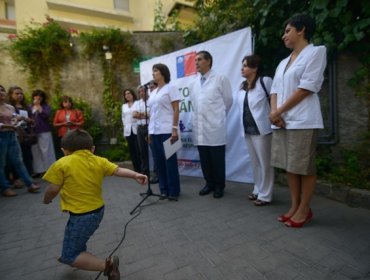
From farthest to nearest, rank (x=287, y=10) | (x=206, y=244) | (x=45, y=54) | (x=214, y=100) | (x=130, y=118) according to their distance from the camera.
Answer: (x=45, y=54)
(x=130, y=118)
(x=287, y=10)
(x=214, y=100)
(x=206, y=244)

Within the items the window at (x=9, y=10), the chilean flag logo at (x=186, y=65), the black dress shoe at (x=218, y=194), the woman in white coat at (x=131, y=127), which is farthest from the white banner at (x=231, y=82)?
the window at (x=9, y=10)

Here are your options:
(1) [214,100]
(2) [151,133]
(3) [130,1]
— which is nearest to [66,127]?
(2) [151,133]

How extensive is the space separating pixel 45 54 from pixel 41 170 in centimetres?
269

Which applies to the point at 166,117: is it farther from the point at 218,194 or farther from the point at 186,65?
the point at 186,65

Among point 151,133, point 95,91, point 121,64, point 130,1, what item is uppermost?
point 130,1

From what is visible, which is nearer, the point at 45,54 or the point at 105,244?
the point at 105,244

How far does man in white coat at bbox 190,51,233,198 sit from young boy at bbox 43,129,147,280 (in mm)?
1947

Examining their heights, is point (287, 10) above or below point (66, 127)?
above

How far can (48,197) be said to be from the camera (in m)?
2.02

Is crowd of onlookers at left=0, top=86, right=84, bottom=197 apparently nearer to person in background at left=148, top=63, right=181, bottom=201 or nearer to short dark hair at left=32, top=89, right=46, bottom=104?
short dark hair at left=32, top=89, right=46, bottom=104

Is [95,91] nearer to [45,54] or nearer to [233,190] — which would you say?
[45,54]

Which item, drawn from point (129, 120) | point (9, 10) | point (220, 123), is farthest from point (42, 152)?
point (9, 10)

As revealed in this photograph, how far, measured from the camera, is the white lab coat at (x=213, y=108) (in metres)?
3.94

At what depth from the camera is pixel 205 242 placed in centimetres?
266
